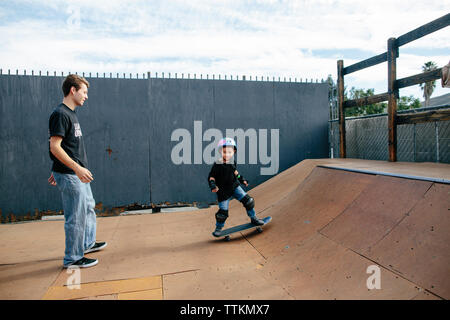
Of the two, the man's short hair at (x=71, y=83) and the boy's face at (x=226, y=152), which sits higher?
the man's short hair at (x=71, y=83)

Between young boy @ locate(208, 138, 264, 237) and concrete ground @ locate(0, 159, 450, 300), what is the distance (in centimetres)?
31

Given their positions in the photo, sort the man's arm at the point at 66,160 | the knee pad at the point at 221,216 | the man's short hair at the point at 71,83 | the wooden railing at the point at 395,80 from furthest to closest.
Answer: the wooden railing at the point at 395,80, the knee pad at the point at 221,216, the man's short hair at the point at 71,83, the man's arm at the point at 66,160

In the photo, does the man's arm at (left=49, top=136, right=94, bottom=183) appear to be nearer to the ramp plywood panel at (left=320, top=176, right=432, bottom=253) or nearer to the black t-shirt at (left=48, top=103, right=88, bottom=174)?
the black t-shirt at (left=48, top=103, right=88, bottom=174)

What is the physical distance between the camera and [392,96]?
20.2 ft

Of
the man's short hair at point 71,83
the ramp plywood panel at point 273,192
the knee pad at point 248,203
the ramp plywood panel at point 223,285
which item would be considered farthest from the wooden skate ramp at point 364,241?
the man's short hair at point 71,83

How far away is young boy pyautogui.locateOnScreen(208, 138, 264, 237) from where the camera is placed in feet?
14.4

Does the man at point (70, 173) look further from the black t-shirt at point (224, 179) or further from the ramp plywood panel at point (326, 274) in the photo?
the ramp plywood panel at point (326, 274)

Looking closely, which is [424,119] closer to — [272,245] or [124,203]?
[272,245]

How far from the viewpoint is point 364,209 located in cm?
360

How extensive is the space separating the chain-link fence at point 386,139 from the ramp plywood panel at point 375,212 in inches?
111

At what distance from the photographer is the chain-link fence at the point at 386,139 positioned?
5.79m

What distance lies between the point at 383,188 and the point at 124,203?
5589 mm

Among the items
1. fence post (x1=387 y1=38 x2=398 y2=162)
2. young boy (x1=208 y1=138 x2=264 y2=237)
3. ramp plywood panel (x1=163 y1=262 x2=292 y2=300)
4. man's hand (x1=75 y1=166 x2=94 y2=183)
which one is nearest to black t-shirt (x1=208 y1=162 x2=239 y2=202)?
young boy (x1=208 y1=138 x2=264 y2=237)

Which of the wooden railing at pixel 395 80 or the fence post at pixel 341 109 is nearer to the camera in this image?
the wooden railing at pixel 395 80
